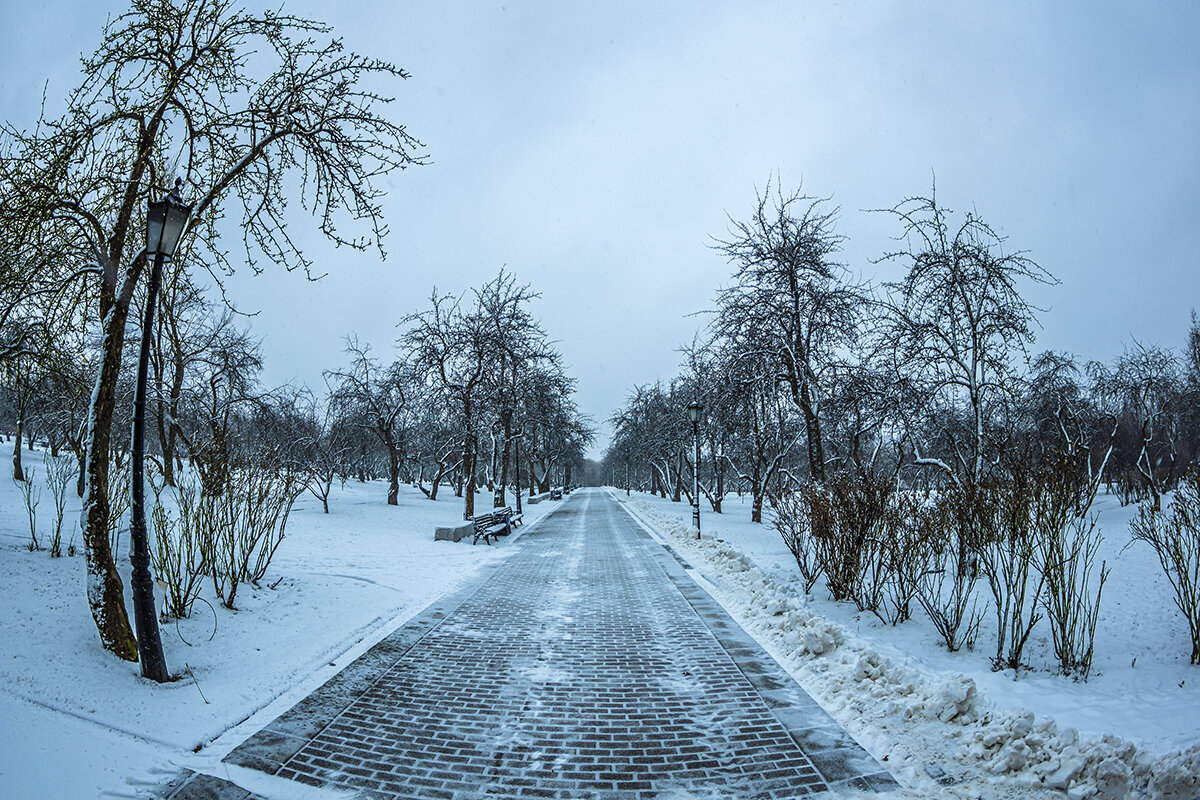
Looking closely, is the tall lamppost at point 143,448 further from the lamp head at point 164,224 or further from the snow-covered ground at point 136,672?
the snow-covered ground at point 136,672

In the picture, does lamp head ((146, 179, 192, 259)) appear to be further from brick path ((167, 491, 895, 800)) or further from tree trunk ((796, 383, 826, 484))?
tree trunk ((796, 383, 826, 484))

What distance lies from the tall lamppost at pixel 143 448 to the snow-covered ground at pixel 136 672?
280 millimetres

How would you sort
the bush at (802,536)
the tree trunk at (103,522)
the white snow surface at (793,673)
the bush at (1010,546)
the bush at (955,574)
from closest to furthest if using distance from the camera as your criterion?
the white snow surface at (793,673), the tree trunk at (103,522), the bush at (1010,546), the bush at (955,574), the bush at (802,536)

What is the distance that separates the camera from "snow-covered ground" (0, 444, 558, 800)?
12.0 feet

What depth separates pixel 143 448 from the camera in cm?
462

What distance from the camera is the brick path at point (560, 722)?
3732mm

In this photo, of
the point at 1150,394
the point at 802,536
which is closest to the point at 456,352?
the point at 802,536

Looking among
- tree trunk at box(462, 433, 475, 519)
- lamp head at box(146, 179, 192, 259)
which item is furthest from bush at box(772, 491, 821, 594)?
tree trunk at box(462, 433, 475, 519)

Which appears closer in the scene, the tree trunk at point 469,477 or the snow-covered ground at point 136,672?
the snow-covered ground at point 136,672

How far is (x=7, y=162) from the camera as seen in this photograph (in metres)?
5.09

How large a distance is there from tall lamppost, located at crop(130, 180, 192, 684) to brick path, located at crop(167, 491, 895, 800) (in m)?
1.33

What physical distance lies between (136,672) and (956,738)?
6395mm

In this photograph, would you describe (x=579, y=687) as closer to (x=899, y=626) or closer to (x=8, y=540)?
(x=899, y=626)

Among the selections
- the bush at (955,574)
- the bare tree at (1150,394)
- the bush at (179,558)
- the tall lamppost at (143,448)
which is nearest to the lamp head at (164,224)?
the tall lamppost at (143,448)
